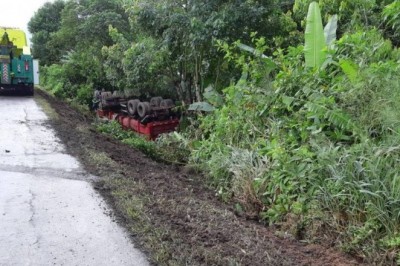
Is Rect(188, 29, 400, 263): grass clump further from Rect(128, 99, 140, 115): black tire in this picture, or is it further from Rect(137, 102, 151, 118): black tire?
Rect(128, 99, 140, 115): black tire

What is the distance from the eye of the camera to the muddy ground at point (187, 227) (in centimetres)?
369

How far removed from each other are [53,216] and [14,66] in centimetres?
1398

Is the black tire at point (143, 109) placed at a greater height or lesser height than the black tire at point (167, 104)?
lesser

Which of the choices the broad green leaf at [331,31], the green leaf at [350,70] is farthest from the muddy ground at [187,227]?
the broad green leaf at [331,31]

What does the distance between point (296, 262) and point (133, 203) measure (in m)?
2.01

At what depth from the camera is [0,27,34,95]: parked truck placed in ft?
54.3

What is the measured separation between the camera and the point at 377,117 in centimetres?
499

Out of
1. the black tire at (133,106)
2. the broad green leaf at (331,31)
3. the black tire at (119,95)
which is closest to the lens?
the broad green leaf at (331,31)

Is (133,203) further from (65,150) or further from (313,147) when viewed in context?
(65,150)

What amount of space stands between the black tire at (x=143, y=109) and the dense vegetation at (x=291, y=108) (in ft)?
2.55

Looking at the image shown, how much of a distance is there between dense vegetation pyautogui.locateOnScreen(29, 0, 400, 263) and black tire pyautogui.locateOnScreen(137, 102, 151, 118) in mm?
777

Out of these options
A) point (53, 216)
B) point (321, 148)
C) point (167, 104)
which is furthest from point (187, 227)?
point (167, 104)

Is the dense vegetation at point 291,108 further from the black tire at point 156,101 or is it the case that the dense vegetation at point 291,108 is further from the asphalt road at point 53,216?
the asphalt road at point 53,216

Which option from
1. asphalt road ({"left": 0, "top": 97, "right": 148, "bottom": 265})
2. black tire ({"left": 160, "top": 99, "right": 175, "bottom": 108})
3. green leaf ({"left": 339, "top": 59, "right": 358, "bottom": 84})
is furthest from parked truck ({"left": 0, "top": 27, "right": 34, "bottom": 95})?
green leaf ({"left": 339, "top": 59, "right": 358, "bottom": 84})
